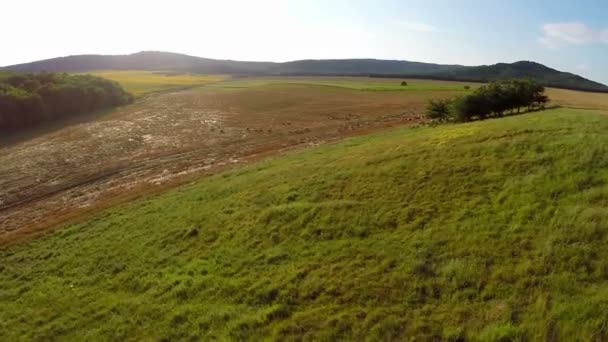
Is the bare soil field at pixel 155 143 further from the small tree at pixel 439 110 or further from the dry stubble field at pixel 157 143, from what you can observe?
the small tree at pixel 439 110

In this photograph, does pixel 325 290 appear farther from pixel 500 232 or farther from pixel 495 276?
pixel 500 232

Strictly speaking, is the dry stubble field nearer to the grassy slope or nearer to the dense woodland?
the dense woodland

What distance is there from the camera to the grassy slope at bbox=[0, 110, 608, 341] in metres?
12.4

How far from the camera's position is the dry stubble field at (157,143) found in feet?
105

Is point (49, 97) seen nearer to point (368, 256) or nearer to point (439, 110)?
point (439, 110)

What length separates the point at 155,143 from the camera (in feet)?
160

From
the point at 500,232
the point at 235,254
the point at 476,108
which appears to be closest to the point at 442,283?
the point at 500,232

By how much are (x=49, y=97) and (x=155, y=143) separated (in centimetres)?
2500

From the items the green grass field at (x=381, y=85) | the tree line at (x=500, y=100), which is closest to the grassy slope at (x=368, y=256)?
the tree line at (x=500, y=100)

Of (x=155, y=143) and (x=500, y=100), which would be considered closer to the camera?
(x=500, y=100)

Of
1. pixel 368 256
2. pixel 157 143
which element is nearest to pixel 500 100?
pixel 368 256

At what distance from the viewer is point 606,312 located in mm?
10867

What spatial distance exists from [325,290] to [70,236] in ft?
49.8

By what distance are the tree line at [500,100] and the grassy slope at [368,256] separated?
28.6ft
